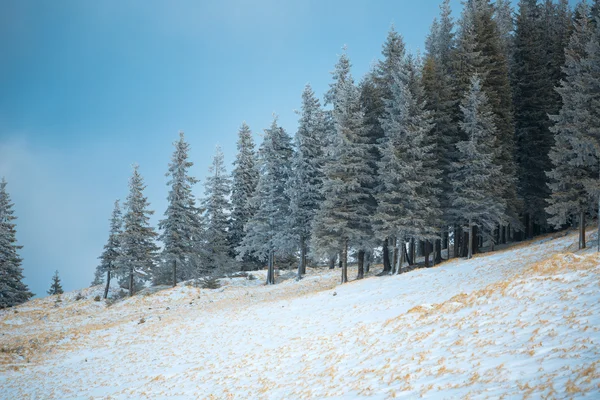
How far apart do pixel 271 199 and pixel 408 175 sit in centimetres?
1466

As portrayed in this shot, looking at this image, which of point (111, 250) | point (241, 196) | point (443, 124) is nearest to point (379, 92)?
point (443, 124)

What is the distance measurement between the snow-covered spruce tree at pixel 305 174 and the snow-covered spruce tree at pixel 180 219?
38.7 ft

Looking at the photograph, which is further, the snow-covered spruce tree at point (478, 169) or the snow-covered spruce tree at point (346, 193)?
the snow-covered spruce tree at point (346, 193)

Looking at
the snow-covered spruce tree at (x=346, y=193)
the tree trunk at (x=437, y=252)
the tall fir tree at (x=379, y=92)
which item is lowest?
the tree trunk at (x=437, y=252)

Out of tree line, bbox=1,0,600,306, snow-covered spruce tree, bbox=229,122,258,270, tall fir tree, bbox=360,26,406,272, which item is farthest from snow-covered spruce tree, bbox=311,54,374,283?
snow-covered spruce tree, bbox=229,122,258,270

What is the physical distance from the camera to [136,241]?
3828cm

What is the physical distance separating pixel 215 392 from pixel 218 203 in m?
33.6

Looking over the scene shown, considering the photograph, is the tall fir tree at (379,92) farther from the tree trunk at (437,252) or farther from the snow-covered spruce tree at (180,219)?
the snow-covered spruce tree at (180,219)

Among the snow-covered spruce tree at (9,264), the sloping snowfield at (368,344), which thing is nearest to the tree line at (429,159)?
the sloping snowfield at (368,344)

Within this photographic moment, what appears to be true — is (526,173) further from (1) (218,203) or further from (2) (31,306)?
(2) (31,306)

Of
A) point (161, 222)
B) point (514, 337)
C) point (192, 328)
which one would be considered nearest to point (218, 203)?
point (161, 222)

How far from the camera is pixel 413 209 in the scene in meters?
23.7

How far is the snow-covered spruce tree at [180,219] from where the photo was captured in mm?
37656

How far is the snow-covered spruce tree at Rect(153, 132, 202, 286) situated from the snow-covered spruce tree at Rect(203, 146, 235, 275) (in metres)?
2.35
